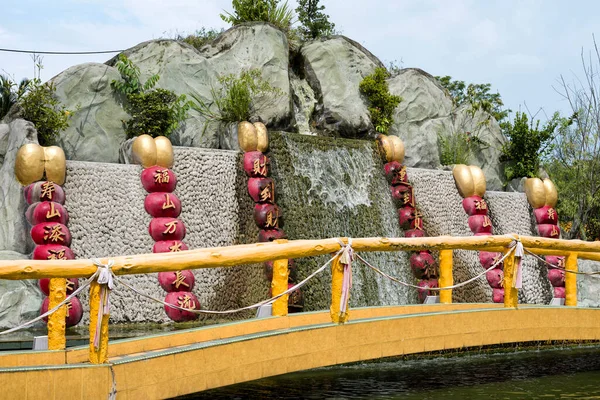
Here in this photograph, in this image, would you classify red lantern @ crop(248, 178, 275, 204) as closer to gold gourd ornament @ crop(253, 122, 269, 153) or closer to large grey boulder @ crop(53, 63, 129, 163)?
gold gourd ornament @ crop(253, 122, 269, 153)

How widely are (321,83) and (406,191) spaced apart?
4.30 metres

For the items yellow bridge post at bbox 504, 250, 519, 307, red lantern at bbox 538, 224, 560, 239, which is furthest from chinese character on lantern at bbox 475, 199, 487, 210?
yellow bridge post at bbox 504, 250, 519, 307

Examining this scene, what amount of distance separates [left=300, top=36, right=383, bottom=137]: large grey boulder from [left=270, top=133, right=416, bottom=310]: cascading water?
259 cm

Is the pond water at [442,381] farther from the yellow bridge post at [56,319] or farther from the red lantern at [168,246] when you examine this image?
the red lantern at [168,246]

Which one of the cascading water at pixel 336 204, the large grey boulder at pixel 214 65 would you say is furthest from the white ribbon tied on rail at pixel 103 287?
the large grey boulder at pixel 214 65

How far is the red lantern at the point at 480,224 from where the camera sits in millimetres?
15586

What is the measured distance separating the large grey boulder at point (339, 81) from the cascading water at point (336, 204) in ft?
8.48

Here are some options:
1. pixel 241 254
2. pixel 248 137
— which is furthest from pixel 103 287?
pixel 248 137

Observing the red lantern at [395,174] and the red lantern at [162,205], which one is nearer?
the red lantern at [162,205]

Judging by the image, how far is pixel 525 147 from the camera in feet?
62.0

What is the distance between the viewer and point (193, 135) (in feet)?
49.4

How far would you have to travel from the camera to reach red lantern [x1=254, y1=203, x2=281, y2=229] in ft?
40.1

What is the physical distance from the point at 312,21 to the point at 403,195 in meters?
8.29

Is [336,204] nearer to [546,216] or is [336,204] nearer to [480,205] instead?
[480,205]
